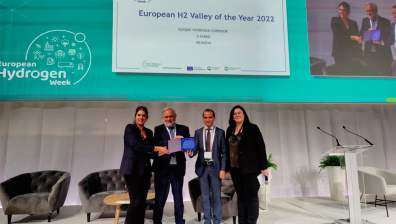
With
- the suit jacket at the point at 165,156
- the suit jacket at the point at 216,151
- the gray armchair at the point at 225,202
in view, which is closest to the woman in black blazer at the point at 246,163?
the suit jacket at the point at 216,151

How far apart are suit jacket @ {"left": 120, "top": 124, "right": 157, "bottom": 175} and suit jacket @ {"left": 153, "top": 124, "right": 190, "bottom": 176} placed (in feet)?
0.74

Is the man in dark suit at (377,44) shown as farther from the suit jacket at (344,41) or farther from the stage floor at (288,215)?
the stage floor at (288,215)

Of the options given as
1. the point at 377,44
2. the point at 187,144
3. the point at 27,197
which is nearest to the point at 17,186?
the point at 27,197

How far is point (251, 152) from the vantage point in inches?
115

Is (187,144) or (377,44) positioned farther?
(377,44)

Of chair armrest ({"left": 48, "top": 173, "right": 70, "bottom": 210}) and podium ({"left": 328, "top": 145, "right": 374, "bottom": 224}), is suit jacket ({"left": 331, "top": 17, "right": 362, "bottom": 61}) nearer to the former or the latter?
podium ({"left": 328, "top": 145, "right": 374, "bottom": 224})

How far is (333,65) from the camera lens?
391cm

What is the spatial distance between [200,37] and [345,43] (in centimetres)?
185

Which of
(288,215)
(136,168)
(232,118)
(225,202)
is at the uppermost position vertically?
(232,118)

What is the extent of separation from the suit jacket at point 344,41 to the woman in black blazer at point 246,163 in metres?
1.78

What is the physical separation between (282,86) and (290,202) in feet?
7.50

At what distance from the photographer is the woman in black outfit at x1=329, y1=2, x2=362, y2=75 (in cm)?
393

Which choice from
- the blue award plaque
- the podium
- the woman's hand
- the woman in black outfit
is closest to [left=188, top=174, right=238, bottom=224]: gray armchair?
the blue award plaque

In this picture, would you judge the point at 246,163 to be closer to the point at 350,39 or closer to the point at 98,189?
the point at 350,39
